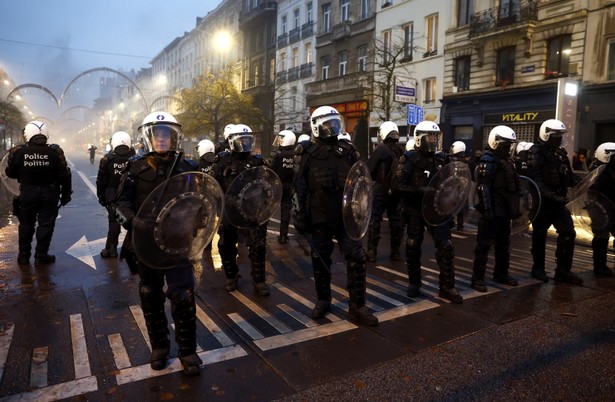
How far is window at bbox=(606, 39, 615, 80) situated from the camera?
58.6 feet

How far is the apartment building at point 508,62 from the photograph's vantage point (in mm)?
19469

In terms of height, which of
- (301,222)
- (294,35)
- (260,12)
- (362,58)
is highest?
(260,12)

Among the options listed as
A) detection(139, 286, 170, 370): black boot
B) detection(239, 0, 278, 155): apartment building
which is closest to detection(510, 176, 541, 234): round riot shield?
detection(139, 286, 170, 370): black boot

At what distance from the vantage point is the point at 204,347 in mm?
3947

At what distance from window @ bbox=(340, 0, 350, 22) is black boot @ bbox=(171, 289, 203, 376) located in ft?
98.9

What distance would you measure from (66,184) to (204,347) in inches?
169

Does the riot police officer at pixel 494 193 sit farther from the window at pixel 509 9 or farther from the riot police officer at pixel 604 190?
the window at pixel 509 9

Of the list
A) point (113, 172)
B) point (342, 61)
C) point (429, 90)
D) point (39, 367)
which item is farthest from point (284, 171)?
point (342, 61)

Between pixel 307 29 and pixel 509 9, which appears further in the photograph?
pixel 307 29

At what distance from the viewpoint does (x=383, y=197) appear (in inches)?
297

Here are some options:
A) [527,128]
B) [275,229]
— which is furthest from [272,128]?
[275,229]

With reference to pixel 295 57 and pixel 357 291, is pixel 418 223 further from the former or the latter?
pixel 295 57

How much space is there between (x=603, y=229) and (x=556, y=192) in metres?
1.09

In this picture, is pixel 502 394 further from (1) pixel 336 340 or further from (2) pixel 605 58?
(2) pixel 605 58
